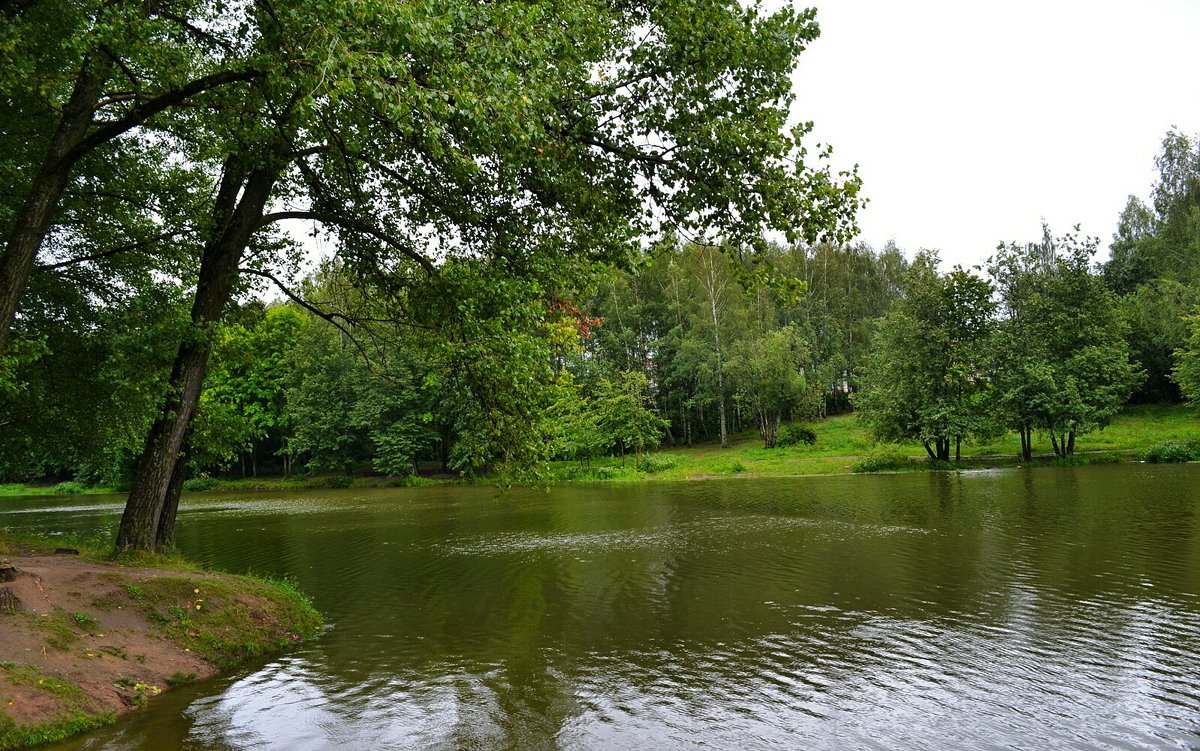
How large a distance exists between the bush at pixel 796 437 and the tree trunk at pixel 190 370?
46466mm

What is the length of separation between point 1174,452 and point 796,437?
23.4 m

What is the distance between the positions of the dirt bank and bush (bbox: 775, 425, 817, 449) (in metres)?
46.7

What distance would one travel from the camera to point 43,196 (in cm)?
1021

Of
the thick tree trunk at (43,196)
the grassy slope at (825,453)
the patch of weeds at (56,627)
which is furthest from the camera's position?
the grassy slope at (825,453)

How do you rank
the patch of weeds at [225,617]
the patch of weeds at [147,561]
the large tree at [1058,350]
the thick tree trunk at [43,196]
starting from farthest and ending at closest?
the large tree at [1058,350] < the patch of weeds at [147,561] < the patch of weeds at [225,617] < the thick tree trunk at [43,196]

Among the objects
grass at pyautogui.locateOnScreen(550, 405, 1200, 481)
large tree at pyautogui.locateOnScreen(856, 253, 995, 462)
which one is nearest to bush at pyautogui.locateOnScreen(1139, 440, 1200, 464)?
grass at pyautogui.locateOnScreen(550, 405, 1200, 481)

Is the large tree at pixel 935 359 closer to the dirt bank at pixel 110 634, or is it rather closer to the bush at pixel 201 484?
the dirt bank at pixel 110 634

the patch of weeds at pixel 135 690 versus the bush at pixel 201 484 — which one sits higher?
the patch of weeds at pixel 135 690

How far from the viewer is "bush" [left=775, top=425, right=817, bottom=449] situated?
179 feet

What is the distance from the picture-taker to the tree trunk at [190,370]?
12.5 m

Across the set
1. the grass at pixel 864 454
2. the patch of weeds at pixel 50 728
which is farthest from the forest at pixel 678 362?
the patch of weeds at pixel 50 728

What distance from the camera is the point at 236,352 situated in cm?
1445

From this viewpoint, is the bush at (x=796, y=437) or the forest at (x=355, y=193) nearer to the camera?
the forest at (x=355, y=193)

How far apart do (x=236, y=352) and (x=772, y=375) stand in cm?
4485
